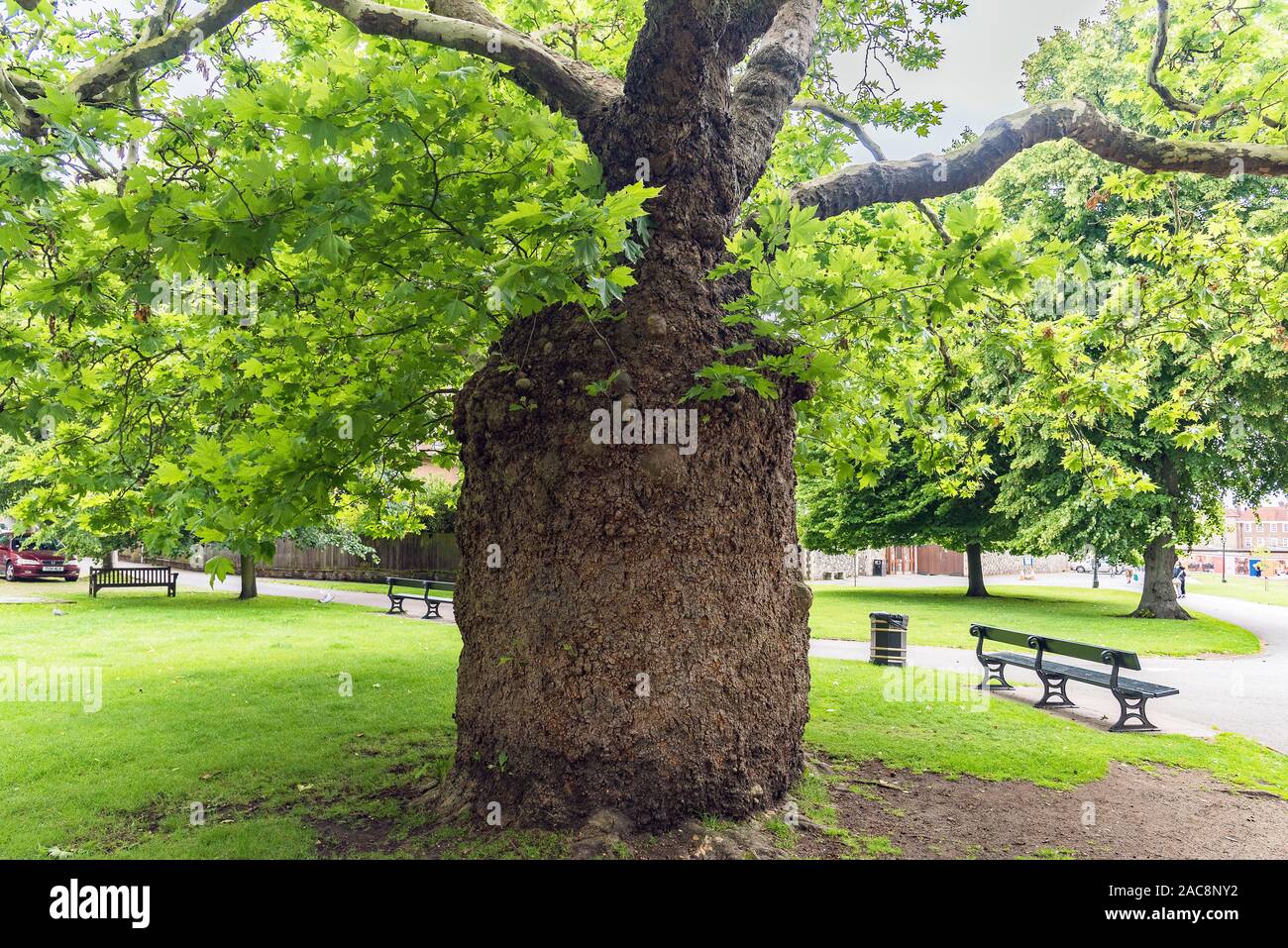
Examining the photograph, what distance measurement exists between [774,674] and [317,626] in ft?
42.0

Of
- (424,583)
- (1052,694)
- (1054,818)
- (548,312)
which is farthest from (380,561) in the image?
(1054,818)

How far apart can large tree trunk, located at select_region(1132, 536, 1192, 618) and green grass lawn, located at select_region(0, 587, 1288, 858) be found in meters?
12.8

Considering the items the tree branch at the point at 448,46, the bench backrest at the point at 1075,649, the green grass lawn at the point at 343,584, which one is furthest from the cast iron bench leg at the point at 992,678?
the green grass lawn at the point at 343,584

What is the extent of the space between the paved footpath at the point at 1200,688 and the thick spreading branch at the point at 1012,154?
553cm

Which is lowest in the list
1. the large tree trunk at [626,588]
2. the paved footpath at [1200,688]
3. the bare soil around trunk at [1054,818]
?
the paved footpath at [1200,688]

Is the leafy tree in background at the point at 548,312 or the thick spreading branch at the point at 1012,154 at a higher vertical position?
the thick spreading branch at the point at 1012,154

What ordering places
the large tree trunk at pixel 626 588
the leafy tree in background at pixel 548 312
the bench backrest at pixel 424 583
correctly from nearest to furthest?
the leafy tree in background at pixel 548 312 → the large tree trunk at pixel 626 588 → the bench backrest at pixel 424 583

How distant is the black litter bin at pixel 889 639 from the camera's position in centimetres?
1240

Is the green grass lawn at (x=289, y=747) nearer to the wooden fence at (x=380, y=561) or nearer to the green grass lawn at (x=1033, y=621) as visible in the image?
the green grass lawn at (x=1033, y=621)

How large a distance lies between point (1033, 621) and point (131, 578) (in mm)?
23068

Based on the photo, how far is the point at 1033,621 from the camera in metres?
19.6

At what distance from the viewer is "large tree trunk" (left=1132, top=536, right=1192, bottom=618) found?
20.6m

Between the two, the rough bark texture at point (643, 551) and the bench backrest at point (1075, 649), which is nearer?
the rough bark texture at point (643, 551)
